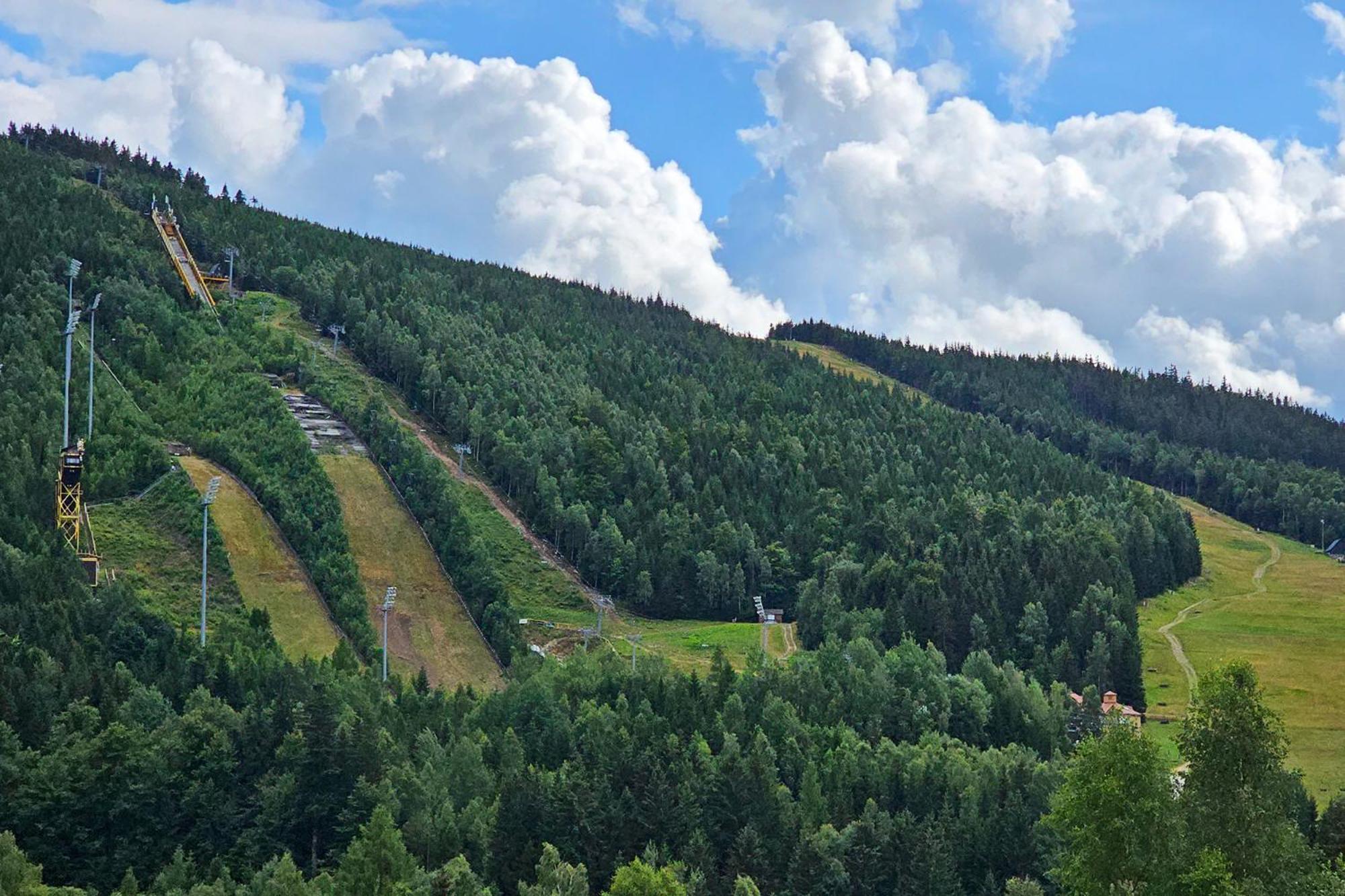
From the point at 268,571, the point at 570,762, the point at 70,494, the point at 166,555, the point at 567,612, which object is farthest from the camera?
the point at 567,612

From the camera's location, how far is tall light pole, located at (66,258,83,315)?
543 ft

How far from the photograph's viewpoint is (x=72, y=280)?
183500 millimetres

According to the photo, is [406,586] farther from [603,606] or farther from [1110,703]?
[1110,703]

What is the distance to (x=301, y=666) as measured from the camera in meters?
123

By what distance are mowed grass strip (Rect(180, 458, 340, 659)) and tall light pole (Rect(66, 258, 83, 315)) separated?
2099cm

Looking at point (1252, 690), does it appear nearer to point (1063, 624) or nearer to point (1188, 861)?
point (1188, 861)

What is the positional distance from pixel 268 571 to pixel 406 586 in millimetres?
17197

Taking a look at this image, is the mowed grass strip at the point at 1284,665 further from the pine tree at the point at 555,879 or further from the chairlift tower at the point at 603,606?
the pine tree at the point at 555,879

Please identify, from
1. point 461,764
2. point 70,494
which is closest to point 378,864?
point 461,764

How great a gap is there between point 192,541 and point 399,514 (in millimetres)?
33747

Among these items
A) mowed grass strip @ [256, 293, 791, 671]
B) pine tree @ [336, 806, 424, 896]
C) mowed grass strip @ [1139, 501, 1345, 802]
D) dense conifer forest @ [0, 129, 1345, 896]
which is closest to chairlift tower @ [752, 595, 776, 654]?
mowed grass strip @ [256, 293, 791, 671]

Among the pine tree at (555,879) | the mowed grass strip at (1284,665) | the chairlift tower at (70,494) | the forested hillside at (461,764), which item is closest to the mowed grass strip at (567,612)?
the forested hillside at (461,764)

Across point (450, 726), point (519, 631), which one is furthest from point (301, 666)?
point (519, 631)

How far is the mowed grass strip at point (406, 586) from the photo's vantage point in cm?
15850
